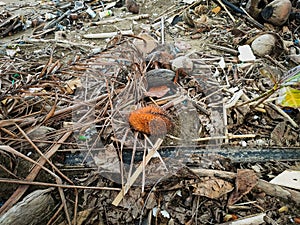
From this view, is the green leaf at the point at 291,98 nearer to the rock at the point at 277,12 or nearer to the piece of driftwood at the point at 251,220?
the piece of driftwood at the point at 251,220

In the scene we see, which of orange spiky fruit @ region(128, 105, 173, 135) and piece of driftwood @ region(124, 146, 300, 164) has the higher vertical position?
orange spiky fruit @ region(128, 105, 173, 135)

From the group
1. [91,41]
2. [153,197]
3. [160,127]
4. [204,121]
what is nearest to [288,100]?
[204,121]

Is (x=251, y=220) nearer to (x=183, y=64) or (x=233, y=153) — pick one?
(x=233, y=153)

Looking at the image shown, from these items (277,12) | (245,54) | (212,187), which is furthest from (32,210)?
(277,12)

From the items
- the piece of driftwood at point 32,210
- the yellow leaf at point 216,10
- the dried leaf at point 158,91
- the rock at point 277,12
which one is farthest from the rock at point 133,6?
the piece of driftwood at point 32,210

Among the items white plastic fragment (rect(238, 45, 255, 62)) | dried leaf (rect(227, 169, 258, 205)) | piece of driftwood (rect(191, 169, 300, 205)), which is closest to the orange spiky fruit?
piece of driftwood (rect(191, 169, 300, 205))

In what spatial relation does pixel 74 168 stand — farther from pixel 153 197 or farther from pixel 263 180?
pixel 263 180

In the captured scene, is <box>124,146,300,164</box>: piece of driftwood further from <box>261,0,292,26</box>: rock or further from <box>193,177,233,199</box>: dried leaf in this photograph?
<box>261,0,292,26</box>: rock
